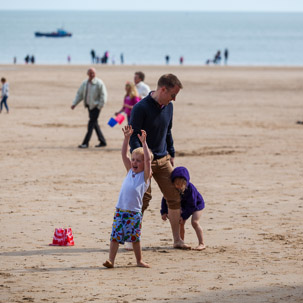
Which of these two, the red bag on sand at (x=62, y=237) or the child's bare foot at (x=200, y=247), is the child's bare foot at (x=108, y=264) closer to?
the red bag on sand at (x=62, y=237)

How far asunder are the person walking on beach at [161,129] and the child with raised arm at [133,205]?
A: 40cm

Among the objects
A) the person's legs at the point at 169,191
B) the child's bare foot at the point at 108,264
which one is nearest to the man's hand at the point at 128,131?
Answer: the person's legs at the point at 169,191

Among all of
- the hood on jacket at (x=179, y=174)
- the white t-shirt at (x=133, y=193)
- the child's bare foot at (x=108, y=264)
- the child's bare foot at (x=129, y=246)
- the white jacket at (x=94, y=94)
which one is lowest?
the child's bare foot at (x=129, y=246)

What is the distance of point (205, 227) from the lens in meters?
9.33

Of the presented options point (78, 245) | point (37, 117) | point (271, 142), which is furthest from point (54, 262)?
point (37, 117)

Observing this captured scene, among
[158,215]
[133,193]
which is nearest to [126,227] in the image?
[133,193]

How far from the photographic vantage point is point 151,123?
7.95 meters

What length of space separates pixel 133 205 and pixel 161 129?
995 millimetres

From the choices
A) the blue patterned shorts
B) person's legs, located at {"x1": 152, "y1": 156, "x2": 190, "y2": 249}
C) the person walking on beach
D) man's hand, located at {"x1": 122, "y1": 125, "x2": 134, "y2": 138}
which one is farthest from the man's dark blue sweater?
the blue patterned shorts

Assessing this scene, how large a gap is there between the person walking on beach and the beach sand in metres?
0.52

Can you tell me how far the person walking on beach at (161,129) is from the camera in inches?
308

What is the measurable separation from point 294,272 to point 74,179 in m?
6.13

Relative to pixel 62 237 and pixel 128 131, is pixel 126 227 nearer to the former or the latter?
pixel 128 131

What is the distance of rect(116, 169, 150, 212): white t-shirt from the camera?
24.5ft
